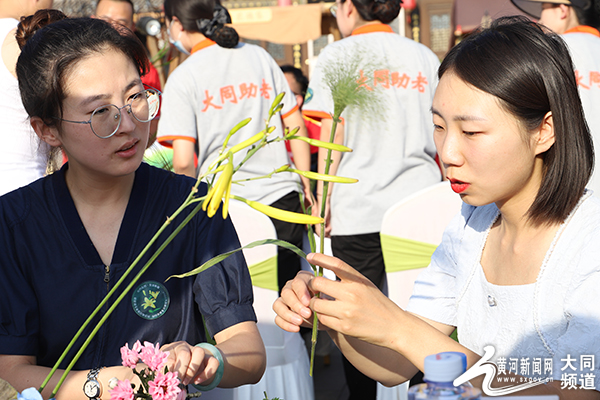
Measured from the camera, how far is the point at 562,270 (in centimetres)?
107

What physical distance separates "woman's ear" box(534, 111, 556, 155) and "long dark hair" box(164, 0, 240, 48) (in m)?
1.67

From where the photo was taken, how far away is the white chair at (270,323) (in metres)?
1.96

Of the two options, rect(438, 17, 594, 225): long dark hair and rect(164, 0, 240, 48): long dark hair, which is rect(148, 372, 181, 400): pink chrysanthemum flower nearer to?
rect(438, 17, 594, 225): long dark hair

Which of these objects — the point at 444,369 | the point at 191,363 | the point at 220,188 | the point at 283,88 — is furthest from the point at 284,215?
the point at 283,88

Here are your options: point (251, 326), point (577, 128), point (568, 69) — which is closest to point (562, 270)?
point (577, 128)

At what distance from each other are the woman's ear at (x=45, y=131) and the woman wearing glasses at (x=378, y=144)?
1.18 metres

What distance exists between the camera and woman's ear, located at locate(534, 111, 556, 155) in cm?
107

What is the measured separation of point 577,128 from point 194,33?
189cm

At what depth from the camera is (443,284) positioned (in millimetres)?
1326

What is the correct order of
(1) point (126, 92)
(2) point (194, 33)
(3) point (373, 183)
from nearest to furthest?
(1) point (126, 92) → (3) point (373, 183) → (2) point (194, 33)

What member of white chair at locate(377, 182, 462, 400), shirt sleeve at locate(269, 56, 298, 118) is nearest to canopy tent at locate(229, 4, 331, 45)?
shirt sleeve at locate(269, 56, 298, 118)

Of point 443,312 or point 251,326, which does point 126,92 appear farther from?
point 443,312

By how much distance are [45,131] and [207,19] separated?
1.38 meters

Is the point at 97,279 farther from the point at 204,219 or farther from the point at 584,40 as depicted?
the point at 584,40
